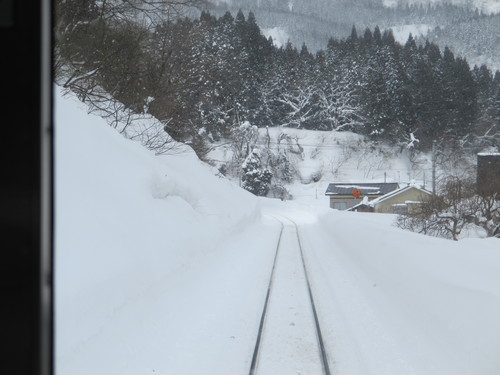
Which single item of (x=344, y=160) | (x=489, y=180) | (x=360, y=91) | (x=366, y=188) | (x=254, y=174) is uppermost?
(x=360, y=91)

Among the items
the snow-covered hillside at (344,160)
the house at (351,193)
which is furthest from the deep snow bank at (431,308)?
the snow-covered hillside at (344,160)

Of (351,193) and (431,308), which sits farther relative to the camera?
(351,193)

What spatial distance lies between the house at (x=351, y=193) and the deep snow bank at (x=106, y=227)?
43.4m

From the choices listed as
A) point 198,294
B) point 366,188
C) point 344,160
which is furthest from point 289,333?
point 344,160

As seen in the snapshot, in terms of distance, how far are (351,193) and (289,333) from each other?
49.4m

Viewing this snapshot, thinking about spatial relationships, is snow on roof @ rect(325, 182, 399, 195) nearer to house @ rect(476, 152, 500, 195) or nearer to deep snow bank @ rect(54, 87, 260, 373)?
house @ rect(476, 152, 500, 195)

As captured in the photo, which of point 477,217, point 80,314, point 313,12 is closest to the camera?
point 80,314

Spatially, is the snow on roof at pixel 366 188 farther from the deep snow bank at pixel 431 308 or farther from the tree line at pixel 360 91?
the deep snow bank at pixel 431 308

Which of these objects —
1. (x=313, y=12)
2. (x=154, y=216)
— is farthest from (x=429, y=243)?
(x=313, y=12)

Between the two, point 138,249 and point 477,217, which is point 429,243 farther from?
point 477,217

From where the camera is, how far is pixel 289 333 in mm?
5383

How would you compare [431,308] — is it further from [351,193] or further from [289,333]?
[351,193]

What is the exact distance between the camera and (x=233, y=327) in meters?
5.46
